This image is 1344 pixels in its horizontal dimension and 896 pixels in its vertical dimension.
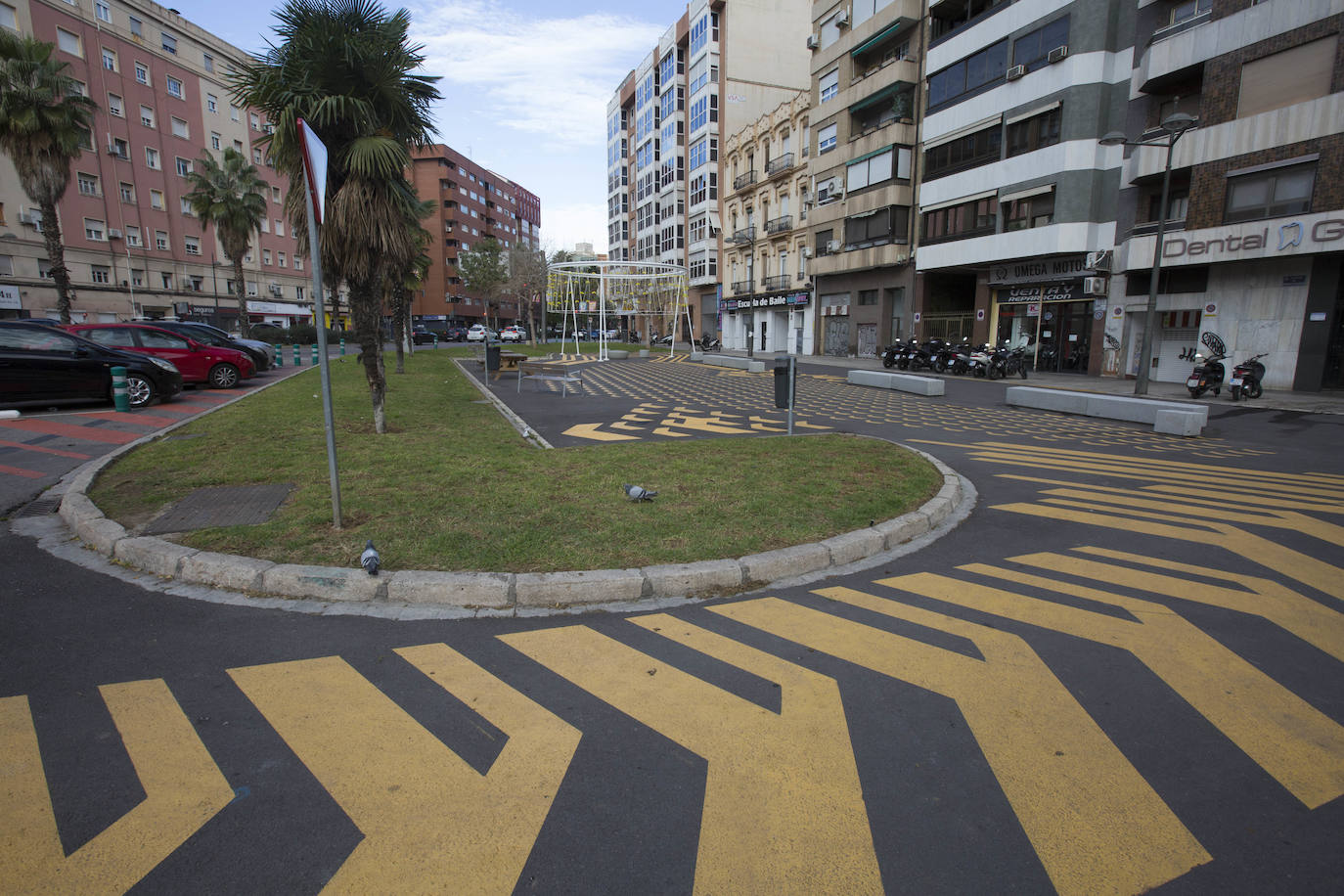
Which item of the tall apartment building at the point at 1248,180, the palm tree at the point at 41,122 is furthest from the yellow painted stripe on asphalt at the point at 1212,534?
the palm tree at the point at 41,122

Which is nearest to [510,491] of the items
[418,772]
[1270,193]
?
[418,772]

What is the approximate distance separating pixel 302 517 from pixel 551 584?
266 cm

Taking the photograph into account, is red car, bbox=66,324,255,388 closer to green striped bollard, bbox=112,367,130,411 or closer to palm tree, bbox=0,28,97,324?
green striped bollard, bbox=112,367,130,411

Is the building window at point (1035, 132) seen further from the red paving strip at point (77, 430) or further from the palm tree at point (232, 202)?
the palm tree at point (232, 202)

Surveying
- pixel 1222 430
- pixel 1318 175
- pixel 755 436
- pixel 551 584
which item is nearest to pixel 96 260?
pixel 755 436

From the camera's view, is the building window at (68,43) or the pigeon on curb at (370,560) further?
the building window at (68,43)

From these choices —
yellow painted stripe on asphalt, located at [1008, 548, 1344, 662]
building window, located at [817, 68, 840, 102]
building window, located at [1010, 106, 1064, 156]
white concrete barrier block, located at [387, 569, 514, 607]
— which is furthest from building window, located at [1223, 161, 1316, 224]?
white concrete barrier block, located at [387, 569, 514, 607]

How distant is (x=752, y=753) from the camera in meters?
2.76

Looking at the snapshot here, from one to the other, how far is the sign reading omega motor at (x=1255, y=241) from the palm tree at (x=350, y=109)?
877 inches

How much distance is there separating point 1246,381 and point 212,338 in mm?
27899

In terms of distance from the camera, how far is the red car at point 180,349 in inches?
576

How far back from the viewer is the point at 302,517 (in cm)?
550

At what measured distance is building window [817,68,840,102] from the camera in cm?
3697

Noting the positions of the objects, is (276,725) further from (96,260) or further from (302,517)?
(96,260)
